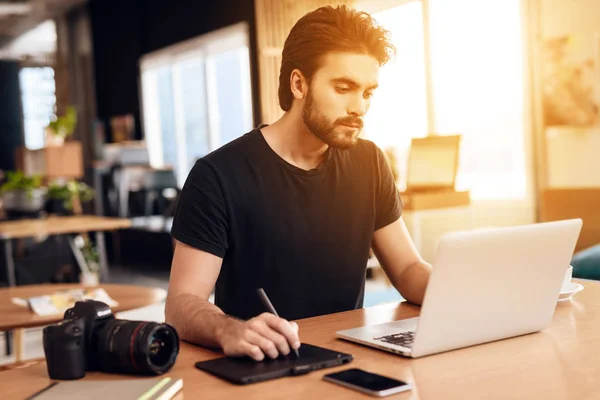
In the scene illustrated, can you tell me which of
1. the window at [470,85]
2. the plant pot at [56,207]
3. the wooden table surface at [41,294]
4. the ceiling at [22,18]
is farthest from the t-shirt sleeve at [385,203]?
the ceiling at [22,18]

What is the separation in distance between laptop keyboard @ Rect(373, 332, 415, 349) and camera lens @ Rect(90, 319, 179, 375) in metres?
0.38

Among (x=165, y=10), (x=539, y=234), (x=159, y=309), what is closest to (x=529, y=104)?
(x=159, y=309)

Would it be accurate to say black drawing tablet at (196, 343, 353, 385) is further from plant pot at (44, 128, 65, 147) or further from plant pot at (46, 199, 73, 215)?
plant pot at (46, 199, 73, 215)

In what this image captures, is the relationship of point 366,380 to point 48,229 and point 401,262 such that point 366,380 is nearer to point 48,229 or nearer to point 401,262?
point 401,262

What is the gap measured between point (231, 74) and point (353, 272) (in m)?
7.99

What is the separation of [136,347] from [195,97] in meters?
9.50

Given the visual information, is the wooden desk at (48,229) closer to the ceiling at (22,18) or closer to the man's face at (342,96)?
the man's face at (342,96)

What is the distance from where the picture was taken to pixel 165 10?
10.2 metres

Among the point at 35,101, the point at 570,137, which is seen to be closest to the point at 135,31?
the point at 35,101

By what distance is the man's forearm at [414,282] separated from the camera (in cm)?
183

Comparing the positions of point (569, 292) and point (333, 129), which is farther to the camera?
point (333, 129)

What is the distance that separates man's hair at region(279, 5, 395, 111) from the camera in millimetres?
1855

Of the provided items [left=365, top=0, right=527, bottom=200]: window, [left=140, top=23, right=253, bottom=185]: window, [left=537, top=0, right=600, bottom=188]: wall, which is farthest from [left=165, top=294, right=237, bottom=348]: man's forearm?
[left=140, top=23, right=253, bottom=185]: window

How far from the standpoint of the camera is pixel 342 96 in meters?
1.82
